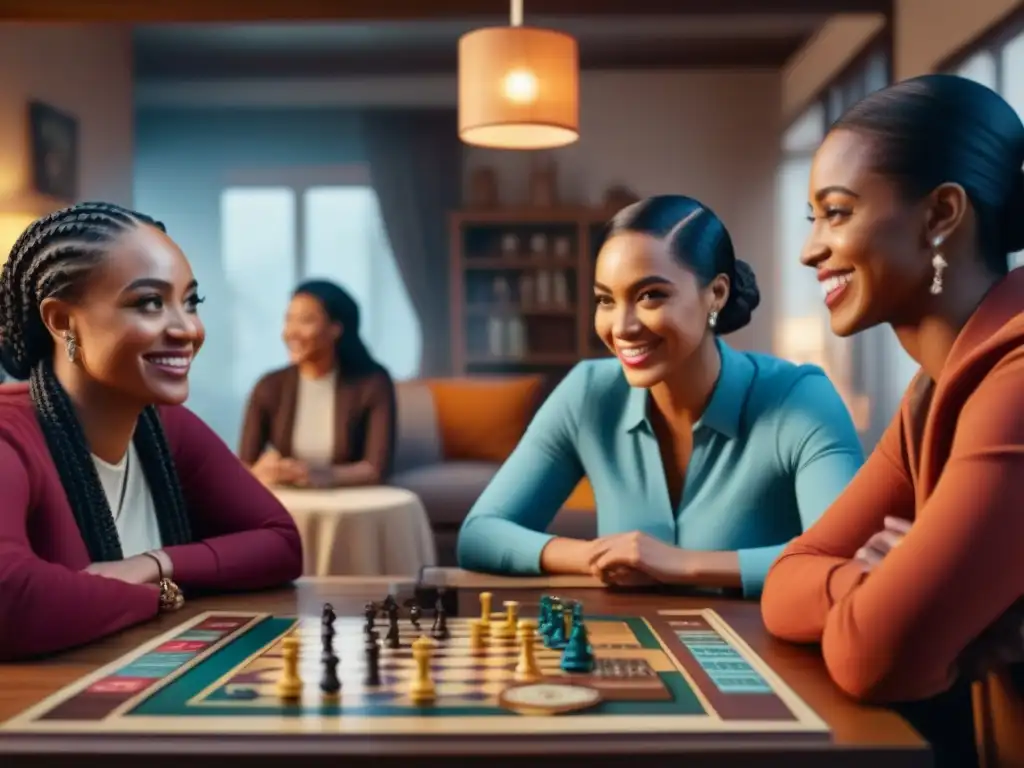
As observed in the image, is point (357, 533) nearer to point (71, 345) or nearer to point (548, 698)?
point (71, 345)

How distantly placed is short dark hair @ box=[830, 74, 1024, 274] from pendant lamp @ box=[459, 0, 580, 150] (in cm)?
232

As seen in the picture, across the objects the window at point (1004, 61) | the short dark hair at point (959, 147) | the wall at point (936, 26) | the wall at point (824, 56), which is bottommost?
the short dark hair at point (959, 147)

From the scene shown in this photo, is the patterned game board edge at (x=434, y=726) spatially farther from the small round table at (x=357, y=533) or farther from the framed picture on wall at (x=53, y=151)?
the framed picture on wall at (x=53, y=151)

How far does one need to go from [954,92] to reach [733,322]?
818 millimetres

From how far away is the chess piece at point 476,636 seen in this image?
1.28 m

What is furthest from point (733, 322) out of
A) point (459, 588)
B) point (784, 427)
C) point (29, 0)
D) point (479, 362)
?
point (479, 362)

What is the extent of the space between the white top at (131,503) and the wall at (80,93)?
12.6ft

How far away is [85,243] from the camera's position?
60.3 inches

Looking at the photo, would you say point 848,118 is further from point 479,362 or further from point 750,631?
point 479,362

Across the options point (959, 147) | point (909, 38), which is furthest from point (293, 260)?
point (959, 147)

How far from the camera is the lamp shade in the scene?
341cm

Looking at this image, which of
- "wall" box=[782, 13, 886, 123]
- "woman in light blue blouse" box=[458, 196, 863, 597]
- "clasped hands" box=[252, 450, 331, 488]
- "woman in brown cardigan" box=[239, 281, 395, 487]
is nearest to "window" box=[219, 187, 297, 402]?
"wall" box=[782, 13, 886, 123]

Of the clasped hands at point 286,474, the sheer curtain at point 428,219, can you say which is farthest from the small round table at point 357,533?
the sheer curtain at point 428,219

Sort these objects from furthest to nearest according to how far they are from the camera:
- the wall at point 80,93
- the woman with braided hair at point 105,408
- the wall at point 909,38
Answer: the wall at point 80,93
the wall at point 909,38
the woman with braided hair at point 105,408
